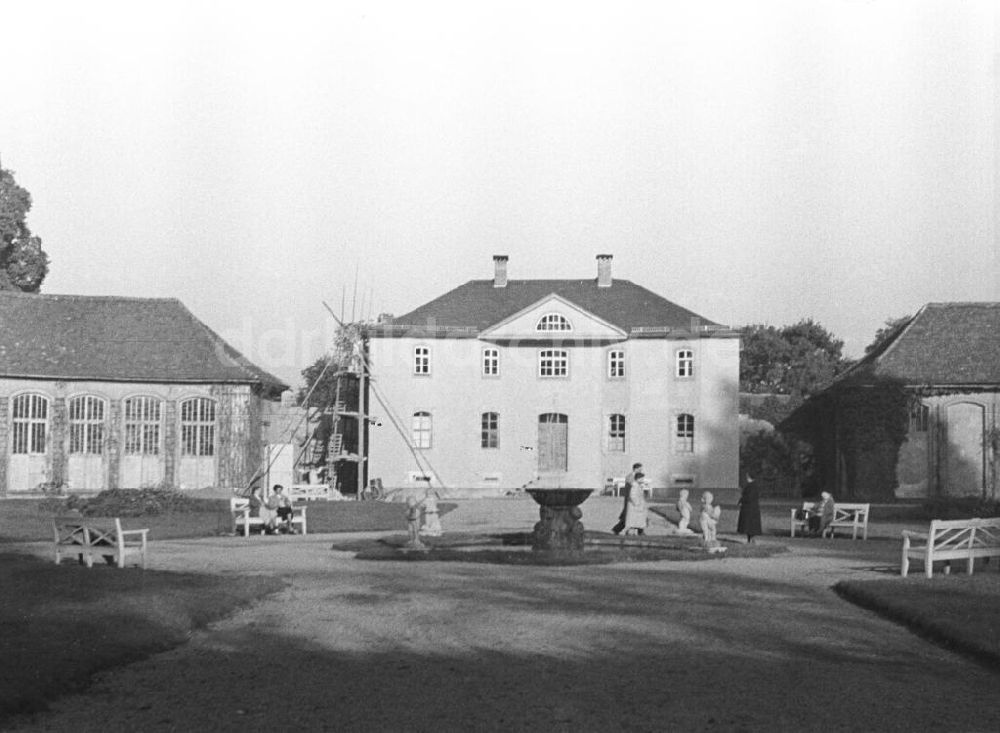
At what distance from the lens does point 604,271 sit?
52688 mm

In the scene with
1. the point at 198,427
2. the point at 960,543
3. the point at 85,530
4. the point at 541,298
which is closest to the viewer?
the point at 85,530

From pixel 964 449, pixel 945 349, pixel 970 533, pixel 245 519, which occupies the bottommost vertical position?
pixel 245 519

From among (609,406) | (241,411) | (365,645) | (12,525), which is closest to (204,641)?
(365,645)

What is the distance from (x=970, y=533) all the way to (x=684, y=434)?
3105 cm

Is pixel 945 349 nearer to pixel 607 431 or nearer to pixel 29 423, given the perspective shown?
pixel 607 431

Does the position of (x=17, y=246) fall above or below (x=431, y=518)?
above

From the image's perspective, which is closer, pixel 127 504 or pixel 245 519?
pixel 245 519

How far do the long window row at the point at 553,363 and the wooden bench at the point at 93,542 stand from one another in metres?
30.7

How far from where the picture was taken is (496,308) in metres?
51.0

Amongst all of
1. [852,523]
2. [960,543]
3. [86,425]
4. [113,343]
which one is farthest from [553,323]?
[960,543]

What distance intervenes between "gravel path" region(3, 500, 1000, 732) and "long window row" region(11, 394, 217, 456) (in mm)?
29961

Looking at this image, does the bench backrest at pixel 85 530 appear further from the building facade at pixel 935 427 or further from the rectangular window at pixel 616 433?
the rectangular window at pixel 616 433

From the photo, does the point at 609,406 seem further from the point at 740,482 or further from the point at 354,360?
the point at 354,360

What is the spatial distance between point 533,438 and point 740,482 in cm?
766
